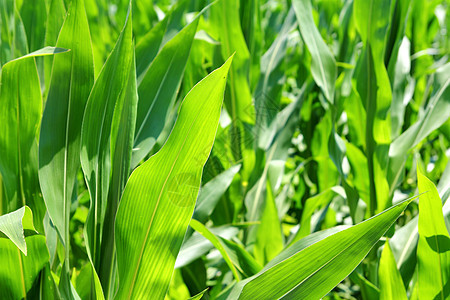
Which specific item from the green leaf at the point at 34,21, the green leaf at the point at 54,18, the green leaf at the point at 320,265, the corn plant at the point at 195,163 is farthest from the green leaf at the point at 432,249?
the green leaf at the point at 34,21

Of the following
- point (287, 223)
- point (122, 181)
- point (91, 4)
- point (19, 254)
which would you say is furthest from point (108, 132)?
point (287, 223)

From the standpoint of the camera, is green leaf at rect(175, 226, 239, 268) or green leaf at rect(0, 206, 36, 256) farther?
green leaf at rect(175, 226, 239, 268)

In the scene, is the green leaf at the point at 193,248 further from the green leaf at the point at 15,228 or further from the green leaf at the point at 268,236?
the green leaf at the point at 15,228

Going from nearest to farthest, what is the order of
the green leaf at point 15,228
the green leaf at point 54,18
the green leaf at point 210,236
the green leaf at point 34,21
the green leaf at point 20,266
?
the green leaf at point 15,228
the green leaf at point 20,266
the green leaf at point 210,236
the green leaf at point 54,18
the green leaf at point 34,21

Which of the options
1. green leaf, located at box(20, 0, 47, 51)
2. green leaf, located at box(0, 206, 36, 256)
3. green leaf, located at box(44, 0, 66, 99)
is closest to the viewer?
green leaf, located at box(0, 206, 36, 256)

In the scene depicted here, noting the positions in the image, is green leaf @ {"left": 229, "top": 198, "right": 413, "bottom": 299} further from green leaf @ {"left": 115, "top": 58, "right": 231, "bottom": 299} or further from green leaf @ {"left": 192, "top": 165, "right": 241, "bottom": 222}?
green leaf @ {"left": 192, "top": 165, "right": 241, "bottom": 222}

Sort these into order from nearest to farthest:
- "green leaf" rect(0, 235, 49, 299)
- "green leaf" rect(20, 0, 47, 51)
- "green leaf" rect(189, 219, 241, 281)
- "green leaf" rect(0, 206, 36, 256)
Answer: "green leaf" rect(0, 206, 36, 256), "green leaf" rect(0, 235, 49, 299), "green leaf" rect(189, 219, 241, 281), "green leaf" rect(20, 0, 47, 51)

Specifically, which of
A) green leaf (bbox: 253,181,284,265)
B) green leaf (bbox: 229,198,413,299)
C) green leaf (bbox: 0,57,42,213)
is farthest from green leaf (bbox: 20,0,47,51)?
green leaf (bbox: 229,198,413,299)
